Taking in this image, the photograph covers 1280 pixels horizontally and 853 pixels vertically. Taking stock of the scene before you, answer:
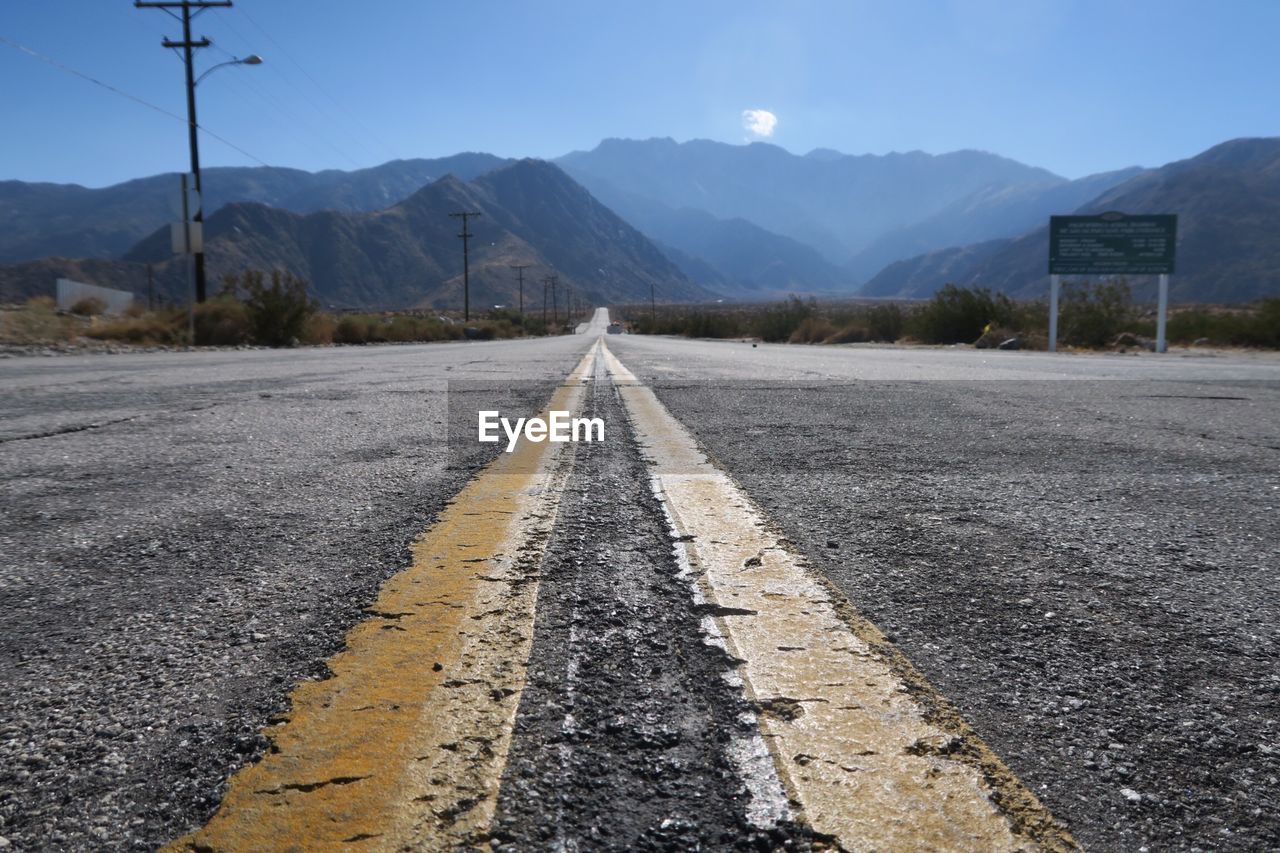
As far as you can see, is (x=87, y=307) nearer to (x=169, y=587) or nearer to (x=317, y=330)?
(x=317, y=330)

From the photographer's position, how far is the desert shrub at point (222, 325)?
20.5 meters

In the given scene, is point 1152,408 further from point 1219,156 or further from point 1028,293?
point 1219,156

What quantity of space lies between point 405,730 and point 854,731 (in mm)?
587

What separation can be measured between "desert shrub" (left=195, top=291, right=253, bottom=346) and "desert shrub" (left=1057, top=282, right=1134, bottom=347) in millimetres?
21506

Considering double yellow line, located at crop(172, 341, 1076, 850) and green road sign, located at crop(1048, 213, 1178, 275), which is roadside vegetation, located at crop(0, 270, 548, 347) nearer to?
double yellow line, located at crop(172, 341, 1076, 850)

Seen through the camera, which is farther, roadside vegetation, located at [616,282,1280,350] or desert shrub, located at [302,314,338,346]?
desert shrub, located at [302,314,338,346]

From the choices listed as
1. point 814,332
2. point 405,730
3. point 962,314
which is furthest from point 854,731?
point 814,332

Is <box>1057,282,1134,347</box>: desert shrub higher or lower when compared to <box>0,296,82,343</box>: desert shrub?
higher

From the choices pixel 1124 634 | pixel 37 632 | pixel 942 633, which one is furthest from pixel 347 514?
pixel 1124 634

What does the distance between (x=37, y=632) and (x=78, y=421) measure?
3.67 metres

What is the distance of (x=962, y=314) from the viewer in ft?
96.1

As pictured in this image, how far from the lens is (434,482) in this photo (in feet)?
9.78

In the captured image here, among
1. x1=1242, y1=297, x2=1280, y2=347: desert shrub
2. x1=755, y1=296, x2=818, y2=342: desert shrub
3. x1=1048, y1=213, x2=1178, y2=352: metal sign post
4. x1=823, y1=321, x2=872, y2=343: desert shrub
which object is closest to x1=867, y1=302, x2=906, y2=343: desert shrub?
x1=823, y1=321, x2=872, y2=343: desert shrub

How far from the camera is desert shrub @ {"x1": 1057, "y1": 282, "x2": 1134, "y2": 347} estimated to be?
23750 mm
